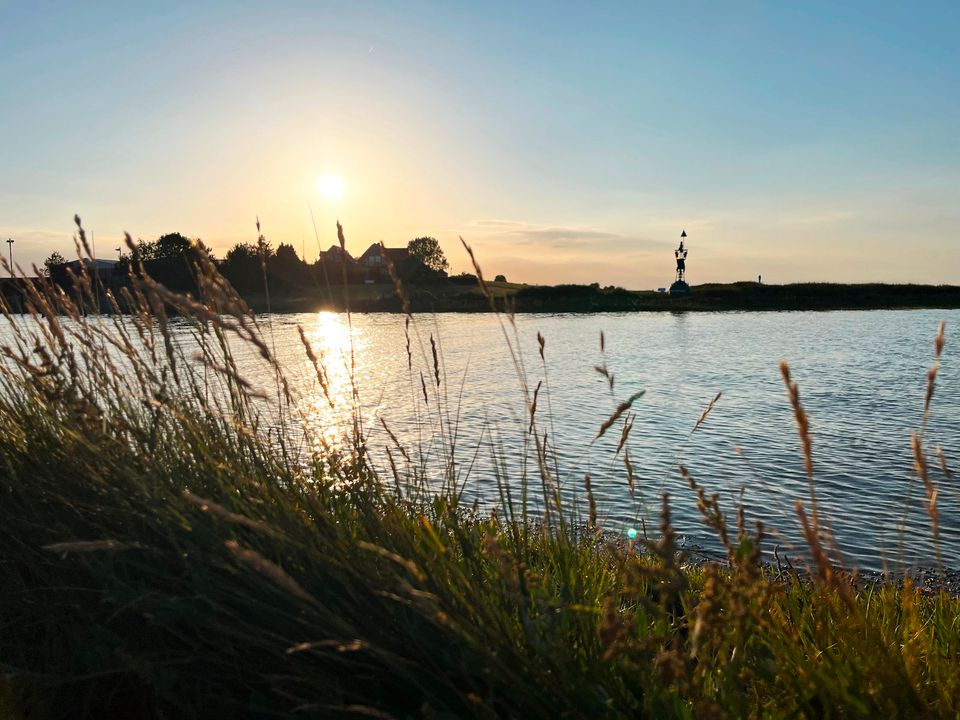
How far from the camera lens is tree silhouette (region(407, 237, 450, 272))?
359ft

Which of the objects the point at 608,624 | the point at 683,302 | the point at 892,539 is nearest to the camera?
the point at 608,624

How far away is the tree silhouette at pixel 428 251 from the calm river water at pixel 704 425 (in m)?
83.9

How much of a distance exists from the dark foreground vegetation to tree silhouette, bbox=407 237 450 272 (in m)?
106

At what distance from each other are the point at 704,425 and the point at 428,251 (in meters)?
103

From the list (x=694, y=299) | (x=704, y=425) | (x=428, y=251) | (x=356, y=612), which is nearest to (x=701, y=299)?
(x=694, y=299)

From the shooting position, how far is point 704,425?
447 inches

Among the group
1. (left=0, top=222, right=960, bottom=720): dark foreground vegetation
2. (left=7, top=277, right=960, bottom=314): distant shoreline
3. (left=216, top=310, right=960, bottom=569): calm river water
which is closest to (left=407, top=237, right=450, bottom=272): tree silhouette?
(left=7, top=277, right=960, bottom=314): distant shoreline

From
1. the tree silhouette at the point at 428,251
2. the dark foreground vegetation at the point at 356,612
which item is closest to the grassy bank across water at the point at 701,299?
the tree silhouette at the point at 428,251

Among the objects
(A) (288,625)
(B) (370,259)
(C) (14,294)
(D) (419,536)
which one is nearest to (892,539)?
A: (D) (419,536)

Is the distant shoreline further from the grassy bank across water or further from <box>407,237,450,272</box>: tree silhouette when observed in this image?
<box>407,237,450,272</box>: tree silhouette

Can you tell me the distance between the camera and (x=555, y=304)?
67.8 m

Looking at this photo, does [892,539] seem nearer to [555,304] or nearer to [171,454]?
[171,454]

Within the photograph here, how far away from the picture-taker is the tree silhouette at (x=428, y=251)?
109500 mm

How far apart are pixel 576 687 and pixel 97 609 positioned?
1994 mm
